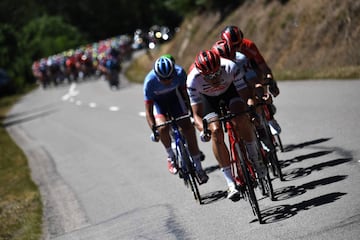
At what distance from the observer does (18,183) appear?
1800 centimetres

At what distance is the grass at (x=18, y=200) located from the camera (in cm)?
1278

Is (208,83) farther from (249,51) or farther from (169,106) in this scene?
(169,106)

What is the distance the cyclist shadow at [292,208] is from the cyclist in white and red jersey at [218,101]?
43cm

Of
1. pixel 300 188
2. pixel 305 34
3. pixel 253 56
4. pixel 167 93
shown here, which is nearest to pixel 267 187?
pixel 300 188

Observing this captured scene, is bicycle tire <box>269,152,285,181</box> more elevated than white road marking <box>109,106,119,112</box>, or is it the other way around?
white road marking <box>109,106,119,112</box>

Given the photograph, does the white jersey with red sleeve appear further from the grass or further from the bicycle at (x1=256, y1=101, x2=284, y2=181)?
the grass

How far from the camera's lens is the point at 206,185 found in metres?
12.6

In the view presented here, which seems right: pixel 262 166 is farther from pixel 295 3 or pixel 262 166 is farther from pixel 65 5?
pixel 65 5

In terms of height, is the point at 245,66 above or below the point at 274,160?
above

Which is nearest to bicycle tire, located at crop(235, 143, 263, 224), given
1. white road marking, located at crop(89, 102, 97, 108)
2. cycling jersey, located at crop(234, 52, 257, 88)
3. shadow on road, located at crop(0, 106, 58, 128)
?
cycling jersey, located at crop(234, 52, 257, 88)

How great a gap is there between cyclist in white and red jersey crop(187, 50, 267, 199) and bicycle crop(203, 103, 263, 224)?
0.07 metres

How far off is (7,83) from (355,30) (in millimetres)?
40140

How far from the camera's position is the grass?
1278 centimetres

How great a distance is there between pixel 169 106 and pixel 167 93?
0.22 m
